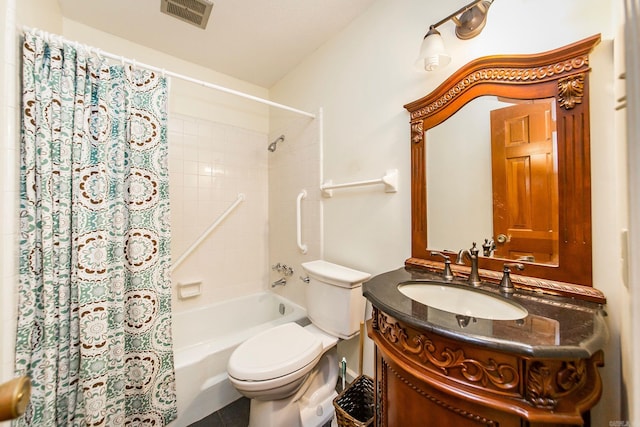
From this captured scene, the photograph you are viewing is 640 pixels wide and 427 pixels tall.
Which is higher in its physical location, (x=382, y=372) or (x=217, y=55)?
(x=217, y=55)

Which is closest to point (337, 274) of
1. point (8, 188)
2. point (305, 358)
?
point (305, 358)

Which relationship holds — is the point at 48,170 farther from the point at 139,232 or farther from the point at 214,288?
the point at 214,288

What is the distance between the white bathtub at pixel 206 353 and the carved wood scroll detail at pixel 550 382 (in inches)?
57.5

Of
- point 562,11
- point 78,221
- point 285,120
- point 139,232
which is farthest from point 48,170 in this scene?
point 562,11

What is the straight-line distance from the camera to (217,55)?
1.92 metres

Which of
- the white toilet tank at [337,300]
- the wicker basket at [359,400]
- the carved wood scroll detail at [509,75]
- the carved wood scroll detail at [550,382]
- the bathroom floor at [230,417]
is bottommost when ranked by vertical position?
the bathroom floor at [230,417]

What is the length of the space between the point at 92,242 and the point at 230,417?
3.98 ft

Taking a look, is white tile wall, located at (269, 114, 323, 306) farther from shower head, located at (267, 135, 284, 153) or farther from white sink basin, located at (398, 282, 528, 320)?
white sink basin, located at (398, 282, 528, 320)

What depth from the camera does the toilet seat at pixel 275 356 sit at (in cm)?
106

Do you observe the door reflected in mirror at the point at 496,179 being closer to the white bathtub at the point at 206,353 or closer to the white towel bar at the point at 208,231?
the white bathtub at the point at 206,353

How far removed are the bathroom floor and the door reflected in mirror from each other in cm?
130

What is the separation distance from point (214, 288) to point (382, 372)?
1.72 meters

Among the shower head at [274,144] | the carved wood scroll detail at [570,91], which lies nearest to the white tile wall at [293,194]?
the shower head at [274,144]

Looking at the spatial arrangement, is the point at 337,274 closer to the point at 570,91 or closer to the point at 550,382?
the point at 550,382
